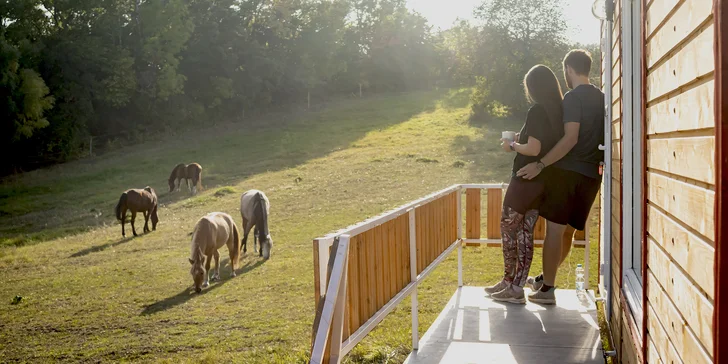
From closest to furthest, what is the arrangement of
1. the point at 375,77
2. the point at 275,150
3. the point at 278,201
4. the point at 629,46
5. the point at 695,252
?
1. the point at 695,252
2. the point at 629,46
3. the point at 278,201
4. the point at 275,150
5. the point at 375,77

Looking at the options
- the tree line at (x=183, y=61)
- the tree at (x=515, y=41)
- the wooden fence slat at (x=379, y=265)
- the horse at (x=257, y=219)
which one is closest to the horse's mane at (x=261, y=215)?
the horse at (x=257, y=219)

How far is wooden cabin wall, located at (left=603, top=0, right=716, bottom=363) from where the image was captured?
4.89ft

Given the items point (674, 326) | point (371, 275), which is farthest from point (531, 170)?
point (674, 326)

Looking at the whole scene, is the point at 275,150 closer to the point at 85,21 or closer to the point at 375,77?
the point at 85,21

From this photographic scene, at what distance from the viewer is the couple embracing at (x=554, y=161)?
5.06 m

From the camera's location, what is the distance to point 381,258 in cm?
432

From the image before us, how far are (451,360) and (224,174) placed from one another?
2270 centimetres

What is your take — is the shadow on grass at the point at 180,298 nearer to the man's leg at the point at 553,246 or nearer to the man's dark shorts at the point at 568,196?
the man's leg at the point at 553,246

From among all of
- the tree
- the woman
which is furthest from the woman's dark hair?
the tree

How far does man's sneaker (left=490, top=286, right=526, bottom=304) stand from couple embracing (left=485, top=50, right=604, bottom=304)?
28 cm

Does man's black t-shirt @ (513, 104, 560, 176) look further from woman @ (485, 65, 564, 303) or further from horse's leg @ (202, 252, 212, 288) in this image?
horse's leg @ (202, 252, 212, 288)

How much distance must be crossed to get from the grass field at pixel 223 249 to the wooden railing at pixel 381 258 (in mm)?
1023

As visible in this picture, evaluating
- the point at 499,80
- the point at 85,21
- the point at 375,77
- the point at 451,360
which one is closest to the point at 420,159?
the point at 499,80

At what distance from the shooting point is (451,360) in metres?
4.50
